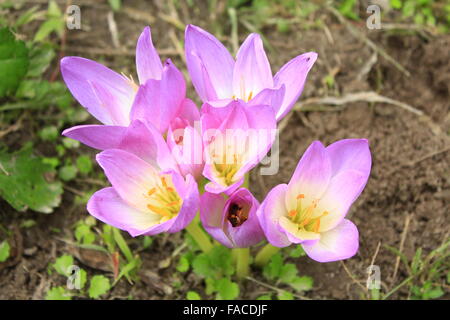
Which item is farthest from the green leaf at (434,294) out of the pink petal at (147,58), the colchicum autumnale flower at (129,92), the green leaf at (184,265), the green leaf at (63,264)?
the green leaf at (63,264)

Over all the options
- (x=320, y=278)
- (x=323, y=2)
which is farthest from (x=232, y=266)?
(x=323, y=2)

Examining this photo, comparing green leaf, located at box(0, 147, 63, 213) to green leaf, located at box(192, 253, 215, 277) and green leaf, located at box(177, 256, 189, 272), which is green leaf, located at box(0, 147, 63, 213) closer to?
green leaf, located at box(177, 256, 189, 272)

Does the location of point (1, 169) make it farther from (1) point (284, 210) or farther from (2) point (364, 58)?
(2) point (364, 58)

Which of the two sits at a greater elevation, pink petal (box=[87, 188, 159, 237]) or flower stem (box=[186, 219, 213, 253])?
pink petal (box=[87, 188, 159, 237])

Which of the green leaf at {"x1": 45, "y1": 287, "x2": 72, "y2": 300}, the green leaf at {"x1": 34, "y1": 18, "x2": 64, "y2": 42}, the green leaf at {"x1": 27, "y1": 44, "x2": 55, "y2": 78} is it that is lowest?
the green leaf at {"x1": 45, "y1": 287, "x2": 72, "y2": 300}

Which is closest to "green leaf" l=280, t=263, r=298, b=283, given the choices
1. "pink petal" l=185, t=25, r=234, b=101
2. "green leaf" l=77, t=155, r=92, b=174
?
"pink petal" l=185, t=25, r=234, b=101
